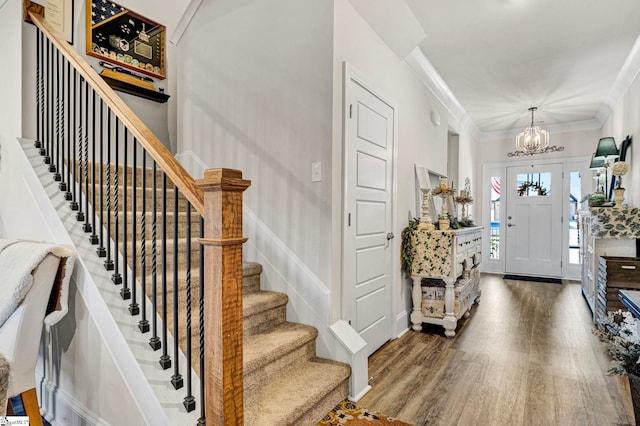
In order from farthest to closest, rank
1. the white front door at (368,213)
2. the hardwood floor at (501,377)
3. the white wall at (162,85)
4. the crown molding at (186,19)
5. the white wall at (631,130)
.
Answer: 1. the white wall at (631,130)
2. the white wall at (162,85)
3. the crown molding at (186,19)
4. the white front door at (368,213)
5. the hardwood floor at (501,377)

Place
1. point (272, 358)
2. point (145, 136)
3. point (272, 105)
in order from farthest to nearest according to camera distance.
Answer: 1. point (272, 105)
2. point (272, 358)
3. point (145, 136)

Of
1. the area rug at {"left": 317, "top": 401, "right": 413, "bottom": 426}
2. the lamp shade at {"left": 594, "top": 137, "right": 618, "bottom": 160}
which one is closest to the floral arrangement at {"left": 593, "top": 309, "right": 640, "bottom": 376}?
the area rug at {"left": 317, "top": 401, "right": 413, "bottom": 426}

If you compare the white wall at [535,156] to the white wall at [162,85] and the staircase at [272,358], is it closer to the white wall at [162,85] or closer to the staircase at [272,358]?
the white wall at [162,85]

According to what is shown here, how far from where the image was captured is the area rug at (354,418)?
196 centimetres

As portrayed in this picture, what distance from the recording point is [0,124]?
2.48 meters

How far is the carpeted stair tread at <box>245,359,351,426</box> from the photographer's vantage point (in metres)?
1.72

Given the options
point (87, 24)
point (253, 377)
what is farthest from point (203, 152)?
point (253, 377)

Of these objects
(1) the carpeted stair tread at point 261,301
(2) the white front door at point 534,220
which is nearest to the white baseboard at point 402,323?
(1) the carpeted stair tread at point 261,301

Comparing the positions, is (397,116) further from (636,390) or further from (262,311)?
(636,390)

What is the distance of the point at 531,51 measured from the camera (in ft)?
12.1

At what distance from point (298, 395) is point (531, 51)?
3.86 meters

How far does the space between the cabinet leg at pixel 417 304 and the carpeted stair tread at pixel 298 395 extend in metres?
1.53

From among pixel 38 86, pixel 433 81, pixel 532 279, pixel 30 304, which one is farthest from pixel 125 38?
pixel 532 279

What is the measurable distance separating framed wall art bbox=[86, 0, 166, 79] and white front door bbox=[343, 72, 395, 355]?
250cm
